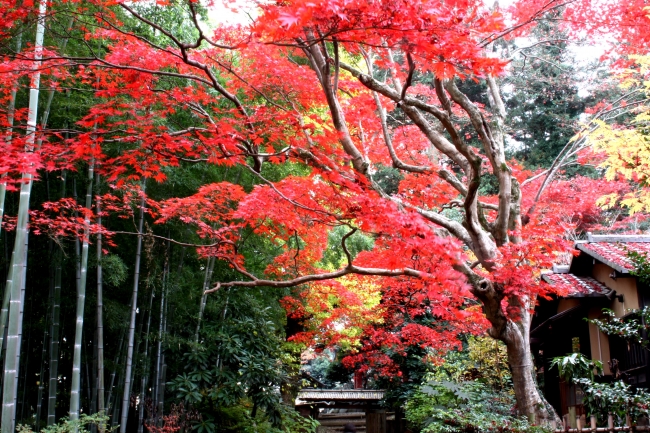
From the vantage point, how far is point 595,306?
9445 millimetres

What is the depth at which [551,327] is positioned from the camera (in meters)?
10.8

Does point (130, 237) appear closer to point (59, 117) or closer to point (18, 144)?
point (59, 117)

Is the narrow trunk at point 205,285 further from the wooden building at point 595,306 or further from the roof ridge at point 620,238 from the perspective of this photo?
the roof ridge at point 620,238

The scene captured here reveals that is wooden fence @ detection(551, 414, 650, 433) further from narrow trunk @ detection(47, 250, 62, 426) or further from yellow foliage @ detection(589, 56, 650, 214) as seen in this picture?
narrow trunk @ detection(47, 250, 62, 426)

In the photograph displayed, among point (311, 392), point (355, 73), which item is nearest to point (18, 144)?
point (355, 73)

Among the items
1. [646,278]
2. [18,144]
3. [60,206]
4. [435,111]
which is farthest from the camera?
[60,206]

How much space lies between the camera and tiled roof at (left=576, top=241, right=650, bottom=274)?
26.3ft

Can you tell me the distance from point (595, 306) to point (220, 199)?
628 cm

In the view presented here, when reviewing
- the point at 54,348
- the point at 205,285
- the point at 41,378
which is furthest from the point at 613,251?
the point at 41,378

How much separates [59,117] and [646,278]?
261 inches

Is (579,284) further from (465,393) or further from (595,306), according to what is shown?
(465,393)

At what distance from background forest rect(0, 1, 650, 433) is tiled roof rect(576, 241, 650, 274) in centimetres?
76

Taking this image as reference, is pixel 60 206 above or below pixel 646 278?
above

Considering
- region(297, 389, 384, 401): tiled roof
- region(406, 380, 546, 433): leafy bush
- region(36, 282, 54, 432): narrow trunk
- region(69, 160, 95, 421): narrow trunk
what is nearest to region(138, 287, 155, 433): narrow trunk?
region(36, 282, 54, 432): narrow trunk
